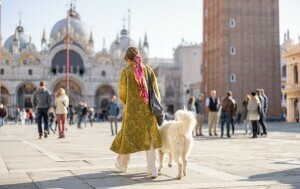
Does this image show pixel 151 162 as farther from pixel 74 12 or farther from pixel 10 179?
pixel 74 12

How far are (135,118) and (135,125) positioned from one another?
3.8 inches

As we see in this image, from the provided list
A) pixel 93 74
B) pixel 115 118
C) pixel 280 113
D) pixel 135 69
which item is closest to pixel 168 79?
pixel 93 74

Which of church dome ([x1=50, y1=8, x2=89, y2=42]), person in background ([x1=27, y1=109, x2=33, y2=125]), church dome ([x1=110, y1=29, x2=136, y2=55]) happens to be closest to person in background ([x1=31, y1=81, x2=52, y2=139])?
person in background ([x1=27, y1=109, x2=33, y2=125])

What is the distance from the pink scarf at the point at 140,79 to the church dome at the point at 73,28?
62251 millimetres

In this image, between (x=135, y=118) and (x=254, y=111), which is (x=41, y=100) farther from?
(x=135, y=118)

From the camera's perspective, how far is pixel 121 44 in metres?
78.2

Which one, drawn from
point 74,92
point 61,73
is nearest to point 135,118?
A: point 61,73

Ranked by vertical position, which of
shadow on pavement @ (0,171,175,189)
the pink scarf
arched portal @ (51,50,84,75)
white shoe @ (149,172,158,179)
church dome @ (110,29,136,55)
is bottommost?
shadow on pavement @ (0,171,175,189)

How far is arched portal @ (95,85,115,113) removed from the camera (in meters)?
64.1

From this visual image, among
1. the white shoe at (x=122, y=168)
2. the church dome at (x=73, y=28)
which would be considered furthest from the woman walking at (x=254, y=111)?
the church dome at (x=73, y=28)

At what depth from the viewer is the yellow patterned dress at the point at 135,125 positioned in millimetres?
6023

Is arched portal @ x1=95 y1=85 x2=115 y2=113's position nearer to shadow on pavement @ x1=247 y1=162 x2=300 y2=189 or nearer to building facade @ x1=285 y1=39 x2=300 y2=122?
building facade @ x1=285 y1=39 x2=300 y2=122

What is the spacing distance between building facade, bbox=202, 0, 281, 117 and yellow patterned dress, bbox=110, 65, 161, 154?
115ft

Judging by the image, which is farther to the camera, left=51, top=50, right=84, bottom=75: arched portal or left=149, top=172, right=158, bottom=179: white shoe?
left=51, top=50, right=84, bottom=75: arched portal
